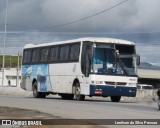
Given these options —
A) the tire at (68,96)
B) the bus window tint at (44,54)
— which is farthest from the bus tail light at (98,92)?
the bus window tint at (44,54)

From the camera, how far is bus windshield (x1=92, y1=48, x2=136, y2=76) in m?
32.0

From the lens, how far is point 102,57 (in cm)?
3209

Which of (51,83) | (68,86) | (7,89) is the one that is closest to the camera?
(68,86)

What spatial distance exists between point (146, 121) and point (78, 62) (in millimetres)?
15559

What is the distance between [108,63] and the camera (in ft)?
105

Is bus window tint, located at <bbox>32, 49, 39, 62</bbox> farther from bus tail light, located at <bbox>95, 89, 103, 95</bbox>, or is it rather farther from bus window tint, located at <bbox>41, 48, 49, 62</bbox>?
bus tail light, located at <bbox>95, 89, 103, 95</bbox>

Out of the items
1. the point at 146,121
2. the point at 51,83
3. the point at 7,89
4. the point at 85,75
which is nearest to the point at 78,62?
the point at 85,75

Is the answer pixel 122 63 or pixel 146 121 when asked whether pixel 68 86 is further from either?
pixel 146 121

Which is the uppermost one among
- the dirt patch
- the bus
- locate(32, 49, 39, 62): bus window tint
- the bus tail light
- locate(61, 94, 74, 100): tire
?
locate(32, 49, 39, 62): bus window tint

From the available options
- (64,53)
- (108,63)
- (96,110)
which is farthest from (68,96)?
(96,110)

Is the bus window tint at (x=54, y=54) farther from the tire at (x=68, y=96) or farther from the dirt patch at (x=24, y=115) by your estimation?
the dirt patch at (x=24, y=115)

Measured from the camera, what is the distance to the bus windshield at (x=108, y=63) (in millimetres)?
32000

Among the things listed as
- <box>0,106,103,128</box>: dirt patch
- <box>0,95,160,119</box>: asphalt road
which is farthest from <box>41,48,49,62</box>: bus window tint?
<box>0,106,103,128</box>: dirt patch

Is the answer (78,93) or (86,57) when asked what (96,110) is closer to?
(86,57)
